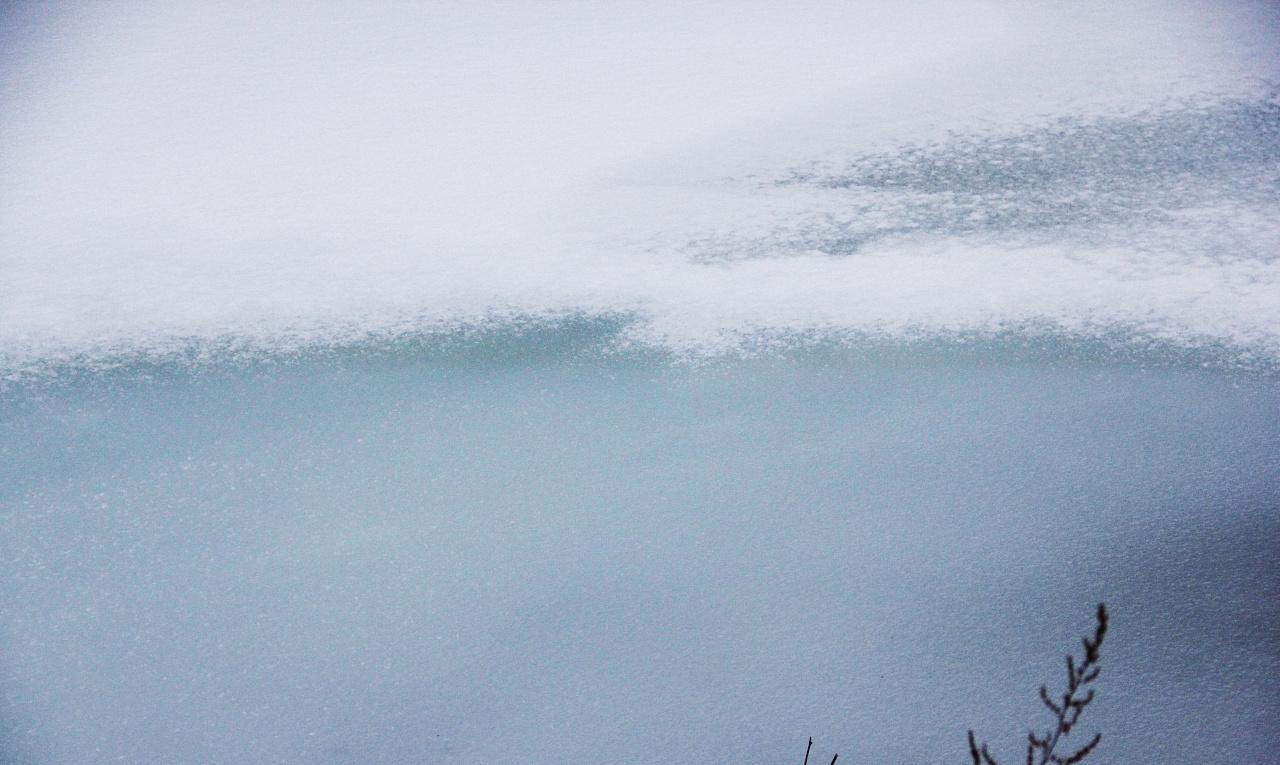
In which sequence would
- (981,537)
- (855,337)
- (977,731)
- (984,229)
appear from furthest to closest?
1. (984,229)
2. (855,337)
3. (981,537)
4. (977,731)

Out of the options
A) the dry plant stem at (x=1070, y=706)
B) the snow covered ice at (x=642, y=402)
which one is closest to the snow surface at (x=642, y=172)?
the snow covered ice at (x=642, y=402)

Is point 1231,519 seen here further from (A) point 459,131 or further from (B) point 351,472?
(A) point 459,131

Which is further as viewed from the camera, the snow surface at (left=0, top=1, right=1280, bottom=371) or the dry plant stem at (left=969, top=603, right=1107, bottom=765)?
the snow surface at (left=0, top=1, right=1280, bottom=371)

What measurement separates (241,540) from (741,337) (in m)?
1.70

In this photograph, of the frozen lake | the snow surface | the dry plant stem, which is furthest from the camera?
the snow surface

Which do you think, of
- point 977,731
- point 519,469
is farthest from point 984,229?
point 977,731

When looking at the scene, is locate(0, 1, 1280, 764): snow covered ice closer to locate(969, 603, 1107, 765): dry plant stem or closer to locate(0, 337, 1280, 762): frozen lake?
locate(0, 337, 1280, 762): frozen lake

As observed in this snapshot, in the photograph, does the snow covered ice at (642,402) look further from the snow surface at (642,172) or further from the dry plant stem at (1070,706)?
the dry plant stem at (1070,706)

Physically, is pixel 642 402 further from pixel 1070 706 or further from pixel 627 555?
pixel 1070 706

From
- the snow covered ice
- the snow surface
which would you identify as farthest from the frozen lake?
the snow surface

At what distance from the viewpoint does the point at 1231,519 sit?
2.91 metres

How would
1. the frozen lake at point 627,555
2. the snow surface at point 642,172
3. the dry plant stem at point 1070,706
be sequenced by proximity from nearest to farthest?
1. the dry plant stem at point 1070,706
2. the frozen lake at point 627,555
3. the snow surface at point 642,172

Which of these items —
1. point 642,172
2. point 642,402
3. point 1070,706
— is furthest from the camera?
point 642,172

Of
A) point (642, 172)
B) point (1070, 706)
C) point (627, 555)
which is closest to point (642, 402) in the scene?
point (627, 555)
